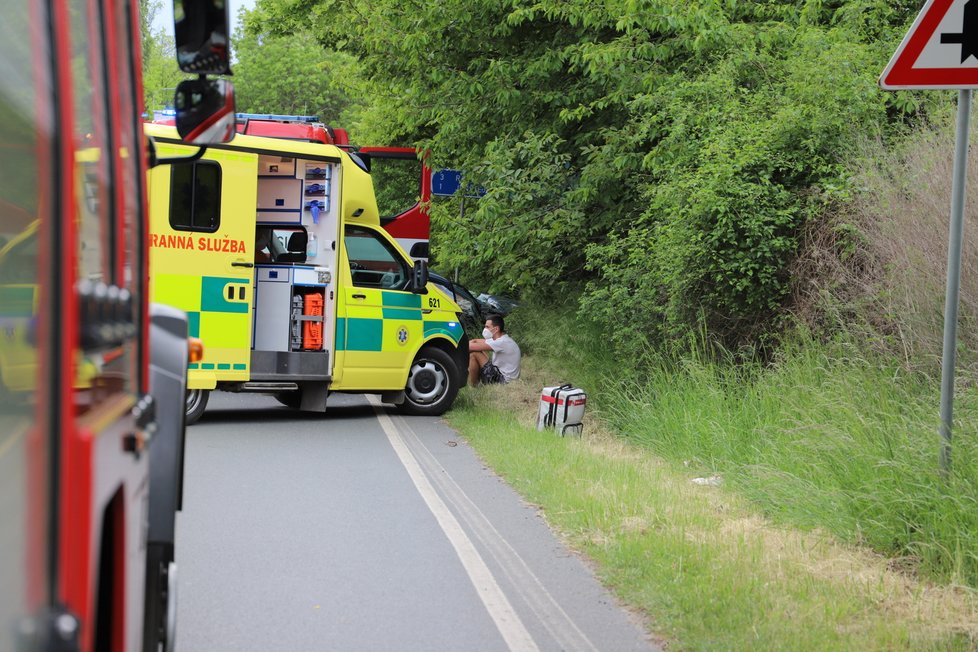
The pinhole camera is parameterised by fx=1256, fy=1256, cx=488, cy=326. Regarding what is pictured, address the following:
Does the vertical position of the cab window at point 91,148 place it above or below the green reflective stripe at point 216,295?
above

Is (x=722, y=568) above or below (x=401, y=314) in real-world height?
below

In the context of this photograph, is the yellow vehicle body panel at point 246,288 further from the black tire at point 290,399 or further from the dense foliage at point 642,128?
the dense foliage at point 642,128

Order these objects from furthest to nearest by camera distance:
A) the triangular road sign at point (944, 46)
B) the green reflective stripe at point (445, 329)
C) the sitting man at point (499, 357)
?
1. the sitting man at point (499, 357)
2. the green reflective stripe at point (445, 329)
3. the triangular road sign at point (944, 46)

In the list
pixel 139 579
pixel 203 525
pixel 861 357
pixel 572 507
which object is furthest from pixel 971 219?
pixel 139 579

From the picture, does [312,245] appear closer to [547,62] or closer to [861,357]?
[547,62]

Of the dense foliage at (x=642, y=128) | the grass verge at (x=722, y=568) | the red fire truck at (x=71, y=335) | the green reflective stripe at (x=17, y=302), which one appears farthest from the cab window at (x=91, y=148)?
the dense foliage at (x=642, y=128)

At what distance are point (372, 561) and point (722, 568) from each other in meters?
2.00

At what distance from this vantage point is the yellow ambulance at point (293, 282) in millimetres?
12523

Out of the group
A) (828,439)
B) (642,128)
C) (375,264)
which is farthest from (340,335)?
(828,439)

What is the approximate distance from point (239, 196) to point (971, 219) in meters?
7.20

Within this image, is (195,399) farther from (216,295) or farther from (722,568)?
(722,568)

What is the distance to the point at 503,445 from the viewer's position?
1156 centimetres

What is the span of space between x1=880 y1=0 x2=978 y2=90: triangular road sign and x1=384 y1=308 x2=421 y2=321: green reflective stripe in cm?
851

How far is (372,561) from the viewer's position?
7.17m
